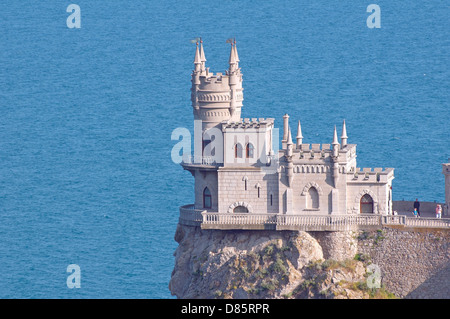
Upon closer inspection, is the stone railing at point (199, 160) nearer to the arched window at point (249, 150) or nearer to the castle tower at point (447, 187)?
the arched window at point (249, 150)

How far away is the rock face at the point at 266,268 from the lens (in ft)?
346

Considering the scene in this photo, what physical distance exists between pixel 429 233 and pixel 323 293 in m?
7.79

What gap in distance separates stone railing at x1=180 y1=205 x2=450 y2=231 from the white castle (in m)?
0.41

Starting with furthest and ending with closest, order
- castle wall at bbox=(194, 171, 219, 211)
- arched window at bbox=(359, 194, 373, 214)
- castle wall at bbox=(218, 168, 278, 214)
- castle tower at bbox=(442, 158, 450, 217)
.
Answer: castle wall at bbox=(194, 171, 219, 211) → castle wall at bbox=(218, 168, 278, 214) → castle tower at bbox=(442, 158, 450, 217) → arched window at bbox=(359, 194, 373, 214)

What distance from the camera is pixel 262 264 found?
4227 inches

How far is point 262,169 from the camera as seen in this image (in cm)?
10850

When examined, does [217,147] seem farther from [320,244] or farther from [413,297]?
[413,297]

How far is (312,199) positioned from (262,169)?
3.82 m

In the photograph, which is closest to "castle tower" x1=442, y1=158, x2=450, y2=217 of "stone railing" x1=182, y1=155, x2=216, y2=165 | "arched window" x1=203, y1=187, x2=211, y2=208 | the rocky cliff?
the rocky cliff

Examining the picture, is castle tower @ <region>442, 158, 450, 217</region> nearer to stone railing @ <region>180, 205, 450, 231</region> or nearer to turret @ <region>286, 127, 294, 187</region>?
stone railing @ <region>180, 205, 450, 231</region>

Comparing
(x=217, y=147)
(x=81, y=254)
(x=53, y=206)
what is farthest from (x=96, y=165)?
(x=217, y=147)

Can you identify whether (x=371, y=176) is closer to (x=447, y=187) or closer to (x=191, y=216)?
(x=447, y=187)

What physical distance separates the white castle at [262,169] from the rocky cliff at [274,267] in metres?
1.78

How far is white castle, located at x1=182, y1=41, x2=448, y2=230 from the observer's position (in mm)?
107062
